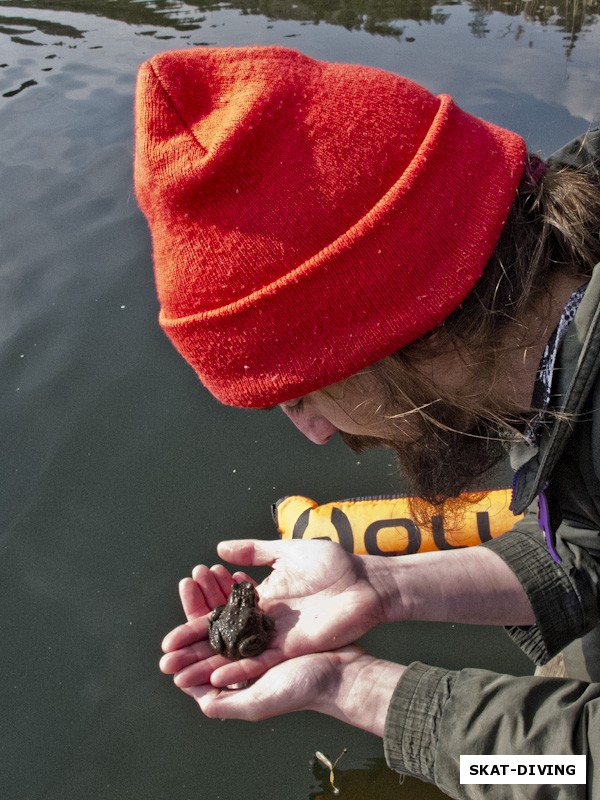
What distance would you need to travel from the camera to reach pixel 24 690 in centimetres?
355

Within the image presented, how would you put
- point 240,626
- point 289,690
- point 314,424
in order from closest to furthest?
point 314,424
point 289,690
point 240,626

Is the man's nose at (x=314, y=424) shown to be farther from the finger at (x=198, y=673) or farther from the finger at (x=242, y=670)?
the finger at (x=198, y=673)

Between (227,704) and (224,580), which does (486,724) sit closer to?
(227,704)

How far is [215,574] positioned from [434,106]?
2.32 m

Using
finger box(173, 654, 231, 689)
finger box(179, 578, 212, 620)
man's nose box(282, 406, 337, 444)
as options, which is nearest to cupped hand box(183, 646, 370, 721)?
finger box(173, 654, 231, 689)

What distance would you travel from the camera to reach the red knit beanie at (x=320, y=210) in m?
1.91

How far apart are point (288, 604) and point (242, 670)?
0.43m

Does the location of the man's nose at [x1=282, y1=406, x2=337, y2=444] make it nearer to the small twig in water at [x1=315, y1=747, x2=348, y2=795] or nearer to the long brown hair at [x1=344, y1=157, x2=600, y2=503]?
the long brown hair at [x1=344, y1=157, x2=600, y2=503]

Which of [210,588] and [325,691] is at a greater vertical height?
[325,691]

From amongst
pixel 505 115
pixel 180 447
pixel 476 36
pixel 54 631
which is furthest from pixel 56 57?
pixel 54 631


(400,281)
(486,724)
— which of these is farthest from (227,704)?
(400,281)

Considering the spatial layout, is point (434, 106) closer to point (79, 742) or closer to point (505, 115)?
point (79, 742)

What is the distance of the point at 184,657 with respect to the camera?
3.03m

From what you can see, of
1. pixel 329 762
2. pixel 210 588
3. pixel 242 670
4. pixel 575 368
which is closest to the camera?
pixel 575 368
